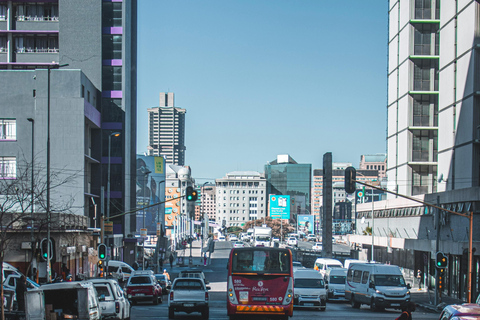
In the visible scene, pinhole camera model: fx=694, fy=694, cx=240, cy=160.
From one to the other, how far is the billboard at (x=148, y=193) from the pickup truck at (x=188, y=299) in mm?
54917

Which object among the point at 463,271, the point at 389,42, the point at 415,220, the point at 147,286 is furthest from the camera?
the point at 389,42

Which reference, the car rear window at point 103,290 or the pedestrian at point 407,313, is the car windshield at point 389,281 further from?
the pedestrian at point 407,313

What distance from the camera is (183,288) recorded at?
1097 inches

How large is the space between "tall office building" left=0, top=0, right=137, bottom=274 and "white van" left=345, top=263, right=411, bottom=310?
2141 centimetres

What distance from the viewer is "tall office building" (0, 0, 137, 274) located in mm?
54750

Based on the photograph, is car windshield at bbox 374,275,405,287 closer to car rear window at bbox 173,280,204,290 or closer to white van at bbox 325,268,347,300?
white van at bbox 325,268,347,300

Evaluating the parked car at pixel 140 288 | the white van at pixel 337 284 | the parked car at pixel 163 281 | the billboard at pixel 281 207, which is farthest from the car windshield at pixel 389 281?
the billboard at pixel 281 207

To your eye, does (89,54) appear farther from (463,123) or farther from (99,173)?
(463,123)

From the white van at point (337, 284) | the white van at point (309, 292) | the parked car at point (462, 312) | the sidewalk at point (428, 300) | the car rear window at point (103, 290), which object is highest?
the parked car at point (462, 312)

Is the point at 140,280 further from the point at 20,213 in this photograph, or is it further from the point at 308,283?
the point at 308,283

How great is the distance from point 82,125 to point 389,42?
1424 inches

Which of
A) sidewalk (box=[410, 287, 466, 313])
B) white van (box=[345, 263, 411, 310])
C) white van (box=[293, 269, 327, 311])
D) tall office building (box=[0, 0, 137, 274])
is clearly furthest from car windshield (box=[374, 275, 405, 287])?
tall office building (box=[0, 0, 137, 274])

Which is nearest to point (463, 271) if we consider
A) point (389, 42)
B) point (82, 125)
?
point (82, 125)

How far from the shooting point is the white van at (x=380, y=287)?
109 ft
